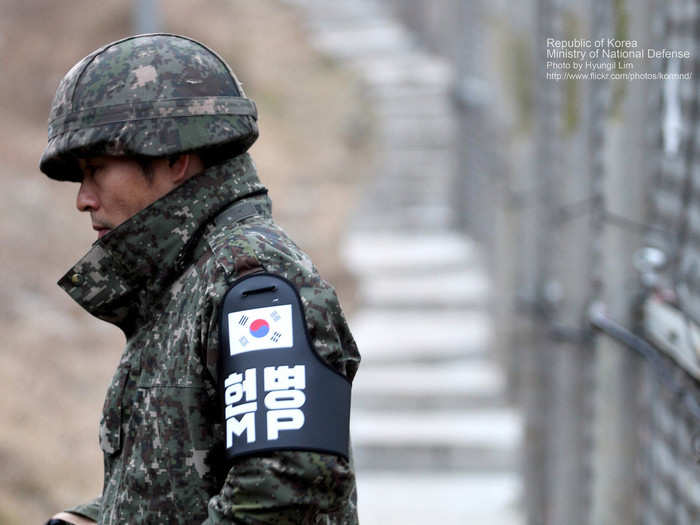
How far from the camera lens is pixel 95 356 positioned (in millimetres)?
9219

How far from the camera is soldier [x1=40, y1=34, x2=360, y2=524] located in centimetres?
187

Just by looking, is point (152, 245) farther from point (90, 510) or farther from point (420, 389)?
point (420, 389)

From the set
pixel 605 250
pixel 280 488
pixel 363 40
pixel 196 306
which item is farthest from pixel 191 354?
pixel 363 40

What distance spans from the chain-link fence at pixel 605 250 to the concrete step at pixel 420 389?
807mm

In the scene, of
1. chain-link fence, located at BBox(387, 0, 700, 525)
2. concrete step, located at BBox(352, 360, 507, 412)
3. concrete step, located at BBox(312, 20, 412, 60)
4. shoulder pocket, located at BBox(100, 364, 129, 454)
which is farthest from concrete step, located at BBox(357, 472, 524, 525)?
concrete step, located at BBox(312, 20, 412, 60)

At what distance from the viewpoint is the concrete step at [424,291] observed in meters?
10.2

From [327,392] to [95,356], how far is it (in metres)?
7.61

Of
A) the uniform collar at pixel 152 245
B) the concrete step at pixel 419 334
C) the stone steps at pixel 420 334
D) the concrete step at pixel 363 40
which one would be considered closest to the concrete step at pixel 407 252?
the stone steps at pixel 420 334

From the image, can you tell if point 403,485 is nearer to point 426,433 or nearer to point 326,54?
point 426,433

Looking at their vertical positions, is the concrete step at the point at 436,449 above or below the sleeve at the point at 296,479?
above

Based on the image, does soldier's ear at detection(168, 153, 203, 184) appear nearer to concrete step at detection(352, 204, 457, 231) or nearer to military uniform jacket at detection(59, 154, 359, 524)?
military uniform jacket at detection(59, 154, 359, 524)

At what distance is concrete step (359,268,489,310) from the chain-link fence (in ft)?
7.34

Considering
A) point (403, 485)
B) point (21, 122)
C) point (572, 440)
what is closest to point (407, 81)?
point (21, 122)

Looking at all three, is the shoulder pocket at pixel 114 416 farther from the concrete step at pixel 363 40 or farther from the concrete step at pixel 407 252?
the concrete step at pixel 363 40
